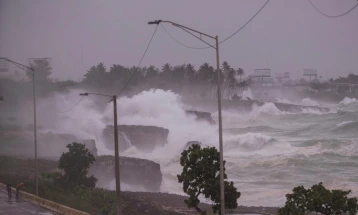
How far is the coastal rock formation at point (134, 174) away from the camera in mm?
51812

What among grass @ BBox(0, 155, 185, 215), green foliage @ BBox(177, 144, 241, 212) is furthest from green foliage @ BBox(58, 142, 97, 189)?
green foliage @ BBox(177, 144, 241, 212)

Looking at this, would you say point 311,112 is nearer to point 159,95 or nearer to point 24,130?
point 159,95

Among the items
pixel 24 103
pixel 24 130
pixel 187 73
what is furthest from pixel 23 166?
pixel 187 73

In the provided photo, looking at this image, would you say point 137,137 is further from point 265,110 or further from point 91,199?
point 265,110

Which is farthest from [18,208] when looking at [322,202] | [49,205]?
[322,202]

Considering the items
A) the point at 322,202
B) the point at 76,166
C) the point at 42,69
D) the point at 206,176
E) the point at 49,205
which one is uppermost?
the point at 42,69

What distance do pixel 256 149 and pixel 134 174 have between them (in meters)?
38.4

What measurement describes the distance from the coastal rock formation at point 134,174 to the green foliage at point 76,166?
902cm

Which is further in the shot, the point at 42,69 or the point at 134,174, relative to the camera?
the point at 42,69

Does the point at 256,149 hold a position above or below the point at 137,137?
below

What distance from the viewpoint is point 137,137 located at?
84.9 meters

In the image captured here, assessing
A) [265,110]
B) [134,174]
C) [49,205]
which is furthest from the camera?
[265,110]

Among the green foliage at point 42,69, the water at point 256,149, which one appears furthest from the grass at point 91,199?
the green foliage at point 42,69

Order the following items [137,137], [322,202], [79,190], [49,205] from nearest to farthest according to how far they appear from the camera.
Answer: [322,202] → [49,205] → [79,190] → [137,137]
